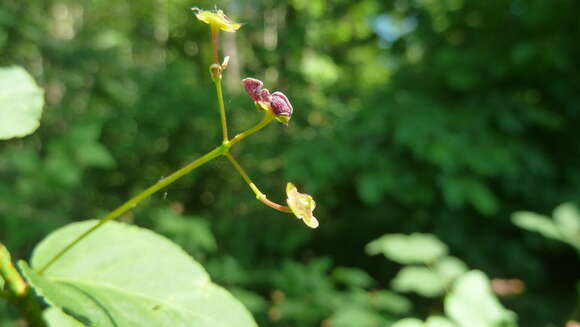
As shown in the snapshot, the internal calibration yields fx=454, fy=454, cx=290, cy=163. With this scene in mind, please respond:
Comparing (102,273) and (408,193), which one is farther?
(408,193)

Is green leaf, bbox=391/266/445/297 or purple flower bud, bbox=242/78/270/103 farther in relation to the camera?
green leaf, bbox=391/266/445/297

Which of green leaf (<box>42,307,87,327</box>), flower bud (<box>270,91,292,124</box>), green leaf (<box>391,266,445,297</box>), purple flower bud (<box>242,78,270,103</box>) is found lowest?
green leaf (<box>42,307,87,327</box>)

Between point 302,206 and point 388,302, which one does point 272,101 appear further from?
point 388,302

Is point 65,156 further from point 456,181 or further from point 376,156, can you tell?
point 456,181

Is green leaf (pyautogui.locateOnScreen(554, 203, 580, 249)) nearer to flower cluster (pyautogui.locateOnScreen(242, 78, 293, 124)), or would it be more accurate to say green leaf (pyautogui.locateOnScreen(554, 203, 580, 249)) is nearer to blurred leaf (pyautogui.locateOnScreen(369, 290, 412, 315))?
blurred leaf (pyautogui.locateOnScreen(369, 290, 412, 315))

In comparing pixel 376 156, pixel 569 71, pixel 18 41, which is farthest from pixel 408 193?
pixel 18 41

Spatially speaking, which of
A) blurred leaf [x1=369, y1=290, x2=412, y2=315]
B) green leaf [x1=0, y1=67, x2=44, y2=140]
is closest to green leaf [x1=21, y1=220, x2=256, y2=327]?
green leaf [x1=0, y1=67, x2=44, y2=140]
